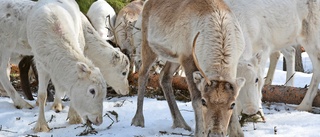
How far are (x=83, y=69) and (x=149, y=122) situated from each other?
1216mm

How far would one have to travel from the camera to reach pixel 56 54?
24.0ft

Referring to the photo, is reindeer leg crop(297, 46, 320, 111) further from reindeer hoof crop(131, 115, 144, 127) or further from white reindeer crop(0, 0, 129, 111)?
white reindeer crop(0, 0, 129, 111)

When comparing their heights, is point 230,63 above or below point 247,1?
below

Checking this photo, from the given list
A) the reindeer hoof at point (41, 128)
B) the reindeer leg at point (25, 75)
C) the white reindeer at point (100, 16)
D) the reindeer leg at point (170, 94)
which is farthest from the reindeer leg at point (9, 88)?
the white reindeer at point (100, 16)

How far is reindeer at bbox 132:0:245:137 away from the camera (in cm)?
527

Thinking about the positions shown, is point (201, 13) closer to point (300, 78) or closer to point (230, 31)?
point (230, 31)

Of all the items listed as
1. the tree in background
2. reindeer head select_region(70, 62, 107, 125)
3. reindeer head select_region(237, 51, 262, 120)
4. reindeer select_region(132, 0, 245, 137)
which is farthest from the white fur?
the tree in background

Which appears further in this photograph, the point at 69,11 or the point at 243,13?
the point at 69,11

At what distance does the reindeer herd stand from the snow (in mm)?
204

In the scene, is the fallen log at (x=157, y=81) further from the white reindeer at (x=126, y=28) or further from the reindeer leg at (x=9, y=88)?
the reindeer leg at (x=9, y=88)

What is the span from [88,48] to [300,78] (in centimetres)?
498

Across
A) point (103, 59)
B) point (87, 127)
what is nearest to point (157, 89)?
point (103, 59)

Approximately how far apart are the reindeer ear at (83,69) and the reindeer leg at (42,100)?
88 centimetres

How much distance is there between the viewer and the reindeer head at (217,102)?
515 cm
